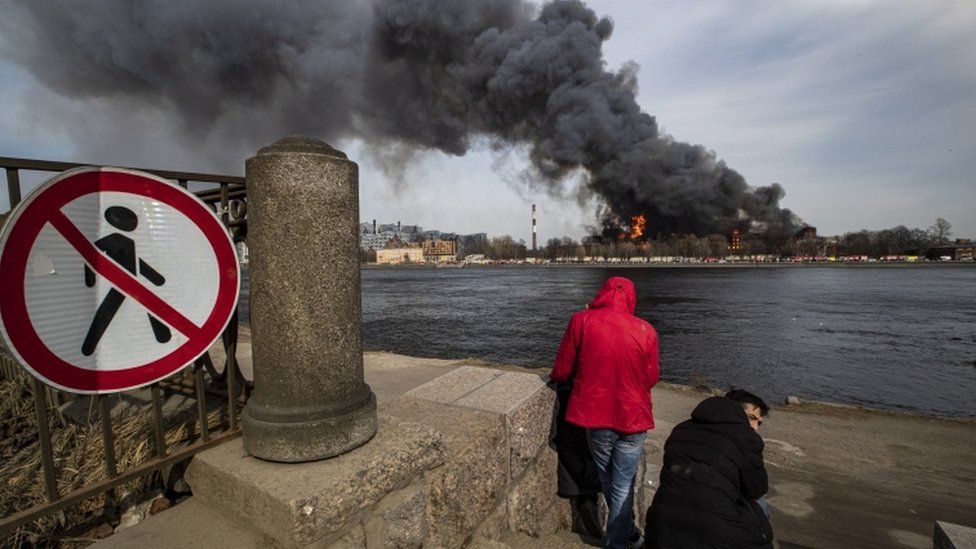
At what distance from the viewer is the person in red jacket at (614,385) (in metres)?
2.71

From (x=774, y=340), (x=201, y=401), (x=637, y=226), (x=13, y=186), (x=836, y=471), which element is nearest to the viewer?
(x=13, y=186)

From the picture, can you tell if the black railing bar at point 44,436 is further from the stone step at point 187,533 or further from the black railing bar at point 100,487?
the stone step at point 187,533

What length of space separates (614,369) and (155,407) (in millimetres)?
2180

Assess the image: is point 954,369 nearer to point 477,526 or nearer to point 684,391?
point 684,391

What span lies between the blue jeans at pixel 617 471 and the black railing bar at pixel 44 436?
2.45 m

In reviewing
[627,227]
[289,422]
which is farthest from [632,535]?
[627,227]

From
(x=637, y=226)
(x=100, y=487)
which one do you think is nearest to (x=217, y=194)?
(x=100, y=487)

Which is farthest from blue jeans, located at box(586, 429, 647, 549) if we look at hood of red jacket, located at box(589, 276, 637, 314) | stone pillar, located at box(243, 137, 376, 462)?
stone pillar, located at box(243, 137, 376, 462)

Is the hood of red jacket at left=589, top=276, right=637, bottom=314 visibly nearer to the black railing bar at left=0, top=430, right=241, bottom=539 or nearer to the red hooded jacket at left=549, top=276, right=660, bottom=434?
the red hooded jacket at left=549, top=276, right=660, bottom=434

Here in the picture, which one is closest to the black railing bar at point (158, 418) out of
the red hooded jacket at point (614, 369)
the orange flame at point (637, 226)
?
the red hooded jacket at point (614, 369)

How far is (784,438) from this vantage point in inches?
236

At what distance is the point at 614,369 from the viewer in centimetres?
270

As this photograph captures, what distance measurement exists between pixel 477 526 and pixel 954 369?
1901 cm

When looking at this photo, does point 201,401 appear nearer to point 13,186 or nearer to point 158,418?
point 158,418
